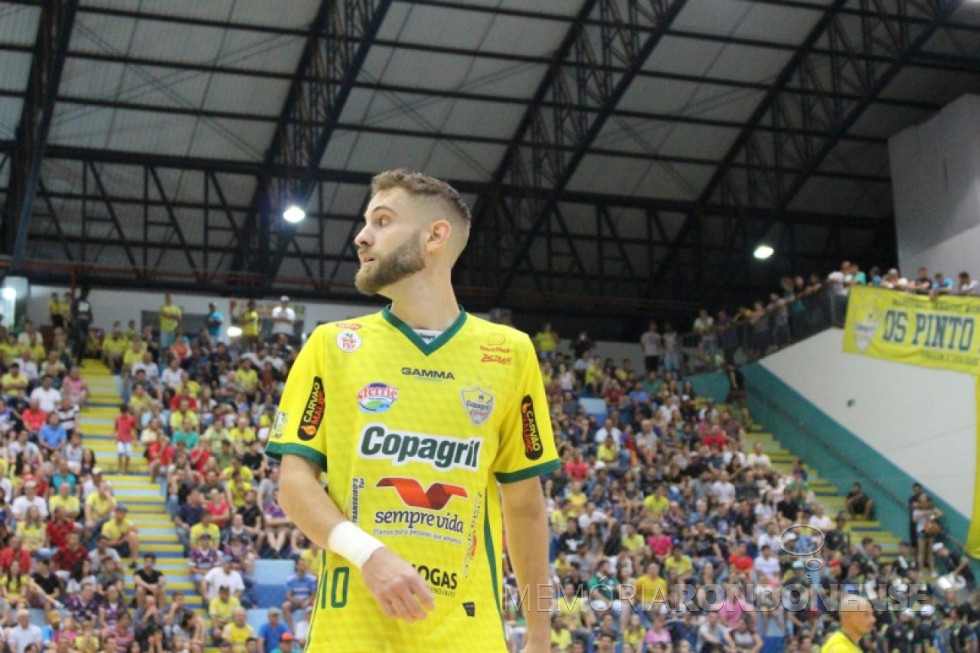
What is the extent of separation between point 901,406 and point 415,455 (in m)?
25.9

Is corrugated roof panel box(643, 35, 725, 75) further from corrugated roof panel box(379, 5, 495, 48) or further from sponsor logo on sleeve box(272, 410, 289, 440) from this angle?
sponsor logo on sleeve box(272, 410, 289, 440)

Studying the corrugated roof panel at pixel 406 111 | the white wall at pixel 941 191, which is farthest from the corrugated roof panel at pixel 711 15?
the white wall at pixel 941 191

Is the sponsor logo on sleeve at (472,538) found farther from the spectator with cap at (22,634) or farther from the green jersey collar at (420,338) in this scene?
the spectator with cap at (22,634)

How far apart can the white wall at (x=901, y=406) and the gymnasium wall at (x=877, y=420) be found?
2 centimetres

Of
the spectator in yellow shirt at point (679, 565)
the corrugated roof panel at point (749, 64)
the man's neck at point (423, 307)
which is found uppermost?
the corrugated roof panel at point (749, 64)

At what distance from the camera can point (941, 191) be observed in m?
33.4

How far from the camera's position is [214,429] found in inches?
914

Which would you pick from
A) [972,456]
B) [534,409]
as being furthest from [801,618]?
[534,409]

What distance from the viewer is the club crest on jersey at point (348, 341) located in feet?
13.4

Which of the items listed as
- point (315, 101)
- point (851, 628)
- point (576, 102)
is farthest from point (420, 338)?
point (576, 102)

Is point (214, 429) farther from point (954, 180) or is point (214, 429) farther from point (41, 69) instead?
point (954, 180)

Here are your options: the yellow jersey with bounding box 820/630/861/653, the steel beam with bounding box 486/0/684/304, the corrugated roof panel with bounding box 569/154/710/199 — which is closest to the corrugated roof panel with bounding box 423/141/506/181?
the steel beam with bounding box 486/0/684/304

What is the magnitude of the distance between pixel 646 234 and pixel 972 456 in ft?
46.6

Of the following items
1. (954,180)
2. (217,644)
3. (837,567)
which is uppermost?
(954,180)
